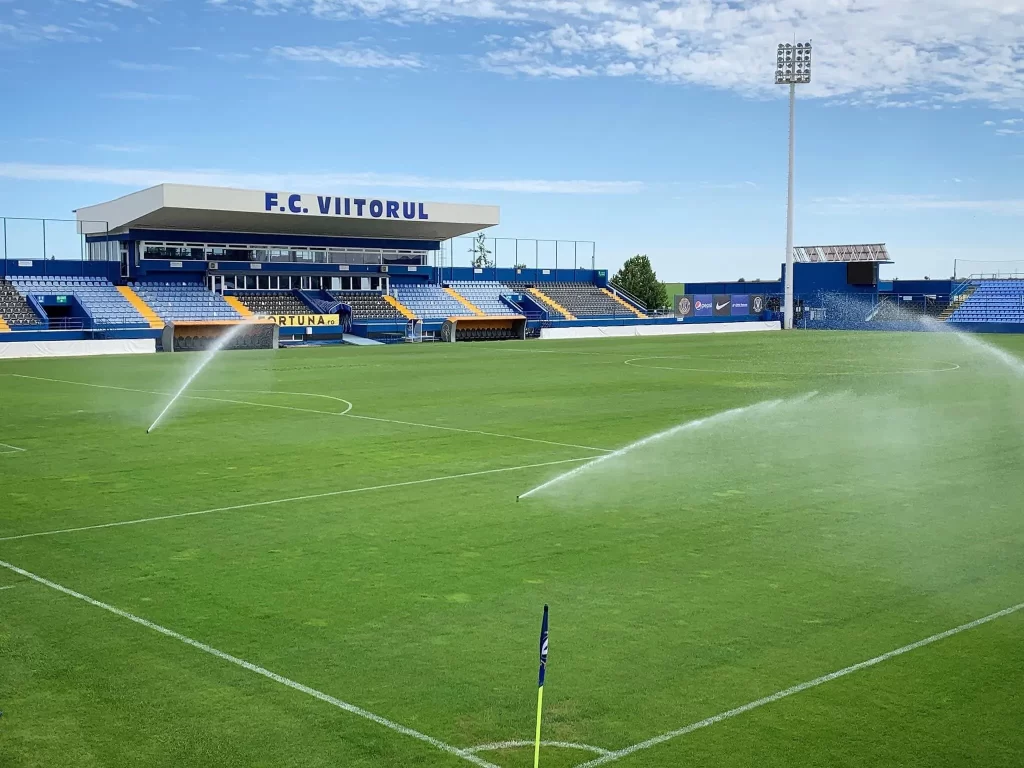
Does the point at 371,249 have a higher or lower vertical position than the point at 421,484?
higher

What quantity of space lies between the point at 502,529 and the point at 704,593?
10.2 ft

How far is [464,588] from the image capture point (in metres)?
9.63

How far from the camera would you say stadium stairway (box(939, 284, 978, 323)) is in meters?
83.0

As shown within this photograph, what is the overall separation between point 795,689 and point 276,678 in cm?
353

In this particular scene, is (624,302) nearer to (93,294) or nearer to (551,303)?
(551,303)

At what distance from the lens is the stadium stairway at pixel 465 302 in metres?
70.3

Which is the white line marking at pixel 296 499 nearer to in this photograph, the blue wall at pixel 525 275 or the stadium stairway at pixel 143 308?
the stadium stairway at pixel 143 308

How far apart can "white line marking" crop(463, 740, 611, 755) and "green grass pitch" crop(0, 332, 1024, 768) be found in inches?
0.8

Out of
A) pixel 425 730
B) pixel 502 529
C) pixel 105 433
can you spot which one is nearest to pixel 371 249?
pixel 105 433

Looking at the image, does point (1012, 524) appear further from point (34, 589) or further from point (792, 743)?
point (34, 589)

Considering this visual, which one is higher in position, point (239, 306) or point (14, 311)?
point (239, 306)

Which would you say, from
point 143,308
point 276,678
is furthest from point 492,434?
point 143,308

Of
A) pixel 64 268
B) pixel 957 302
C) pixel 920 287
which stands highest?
pixel 64 268

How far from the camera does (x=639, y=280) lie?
113m
